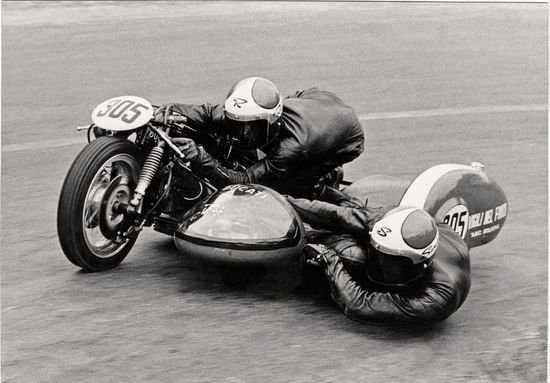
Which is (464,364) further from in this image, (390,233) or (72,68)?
(72,68)

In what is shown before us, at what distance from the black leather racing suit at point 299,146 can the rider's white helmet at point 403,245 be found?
936 mm

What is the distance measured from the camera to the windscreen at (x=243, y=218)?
19.1 feet

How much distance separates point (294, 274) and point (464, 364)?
121cm

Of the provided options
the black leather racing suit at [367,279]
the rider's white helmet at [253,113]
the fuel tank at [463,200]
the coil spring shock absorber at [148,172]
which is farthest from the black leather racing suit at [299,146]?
the fuel tank at [463,200]

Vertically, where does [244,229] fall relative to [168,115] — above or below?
below

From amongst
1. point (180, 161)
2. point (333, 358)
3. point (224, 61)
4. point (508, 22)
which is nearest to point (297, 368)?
point (333, 358)

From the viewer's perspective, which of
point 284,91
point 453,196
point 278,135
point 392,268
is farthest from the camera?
point 284,91

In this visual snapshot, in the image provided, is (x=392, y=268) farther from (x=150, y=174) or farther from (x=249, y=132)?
(x=150, y=174)

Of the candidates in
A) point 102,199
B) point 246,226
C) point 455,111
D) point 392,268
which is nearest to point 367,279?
point 392,268

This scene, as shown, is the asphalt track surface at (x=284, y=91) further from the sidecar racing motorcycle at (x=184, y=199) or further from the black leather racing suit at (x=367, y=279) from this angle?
the sidecar racing motorcycle at (x=184, y=199)

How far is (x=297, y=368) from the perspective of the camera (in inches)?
201

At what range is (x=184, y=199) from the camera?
6453 mm

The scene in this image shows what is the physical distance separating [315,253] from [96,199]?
1319 millimetres

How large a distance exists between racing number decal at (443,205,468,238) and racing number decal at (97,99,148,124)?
6.59 feet
